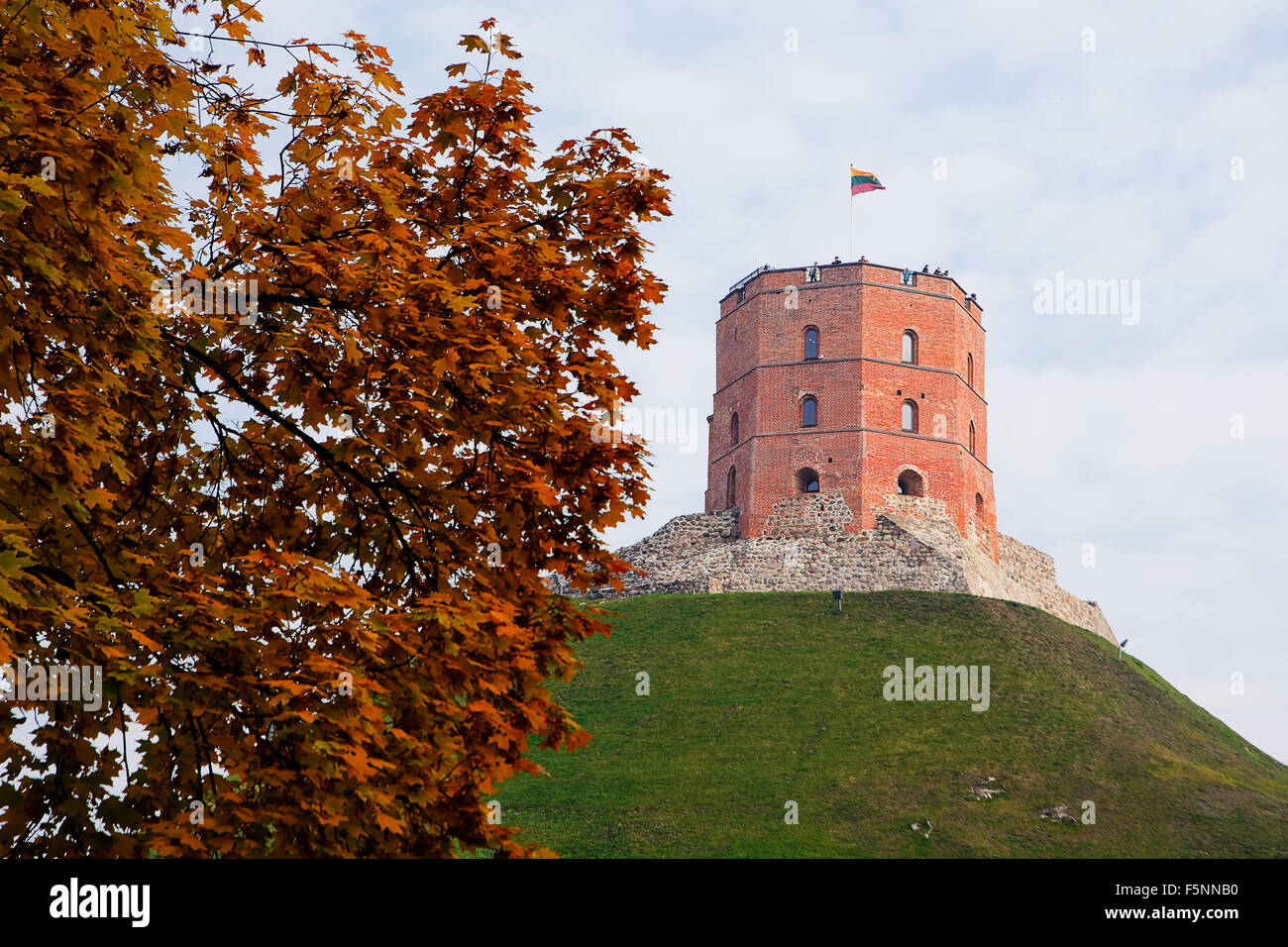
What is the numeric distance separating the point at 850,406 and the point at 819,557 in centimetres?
646

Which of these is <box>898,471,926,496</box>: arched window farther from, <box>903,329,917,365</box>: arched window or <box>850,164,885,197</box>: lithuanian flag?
<box>850,164,885,197</box>: lithuanian flag

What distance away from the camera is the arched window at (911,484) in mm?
55906

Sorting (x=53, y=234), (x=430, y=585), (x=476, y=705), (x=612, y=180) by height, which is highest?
(x=612, y=180)

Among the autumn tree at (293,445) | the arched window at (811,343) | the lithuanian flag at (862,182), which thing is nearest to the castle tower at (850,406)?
the arched window at (811,343)

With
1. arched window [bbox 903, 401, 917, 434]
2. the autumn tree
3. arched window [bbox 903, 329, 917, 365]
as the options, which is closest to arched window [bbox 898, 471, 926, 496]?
arched window [bbox 903, 401, 917, 434]

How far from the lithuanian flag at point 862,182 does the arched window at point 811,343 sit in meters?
6.01

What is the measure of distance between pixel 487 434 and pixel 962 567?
44328 millimetres

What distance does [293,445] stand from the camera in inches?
450

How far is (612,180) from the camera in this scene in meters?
11.9

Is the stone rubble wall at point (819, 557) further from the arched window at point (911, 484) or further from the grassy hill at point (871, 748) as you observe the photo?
the grassy hill at point (871, 748)

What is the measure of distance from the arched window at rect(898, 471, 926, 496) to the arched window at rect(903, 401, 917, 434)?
5.95ft
